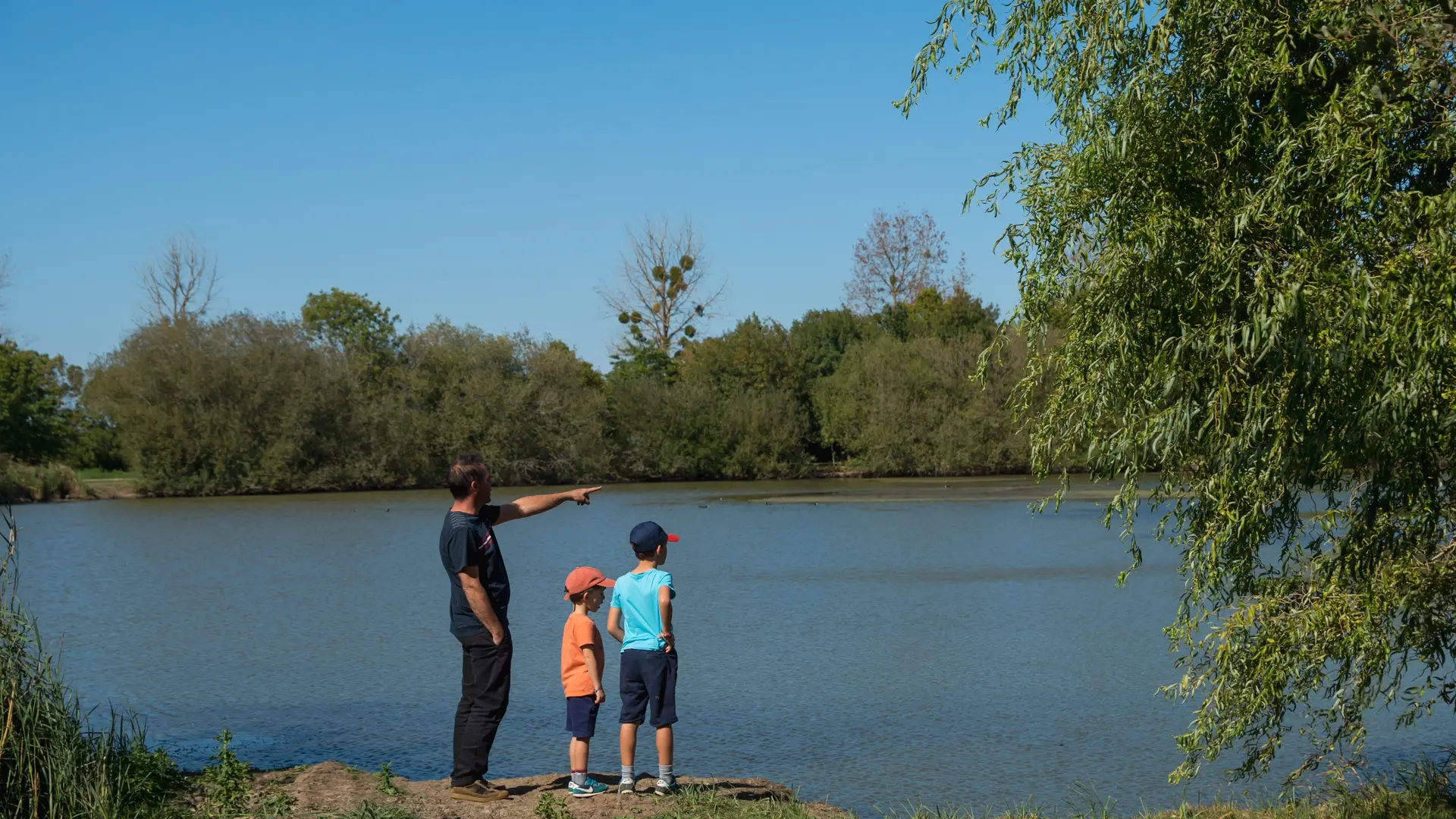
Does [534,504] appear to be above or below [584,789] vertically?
above

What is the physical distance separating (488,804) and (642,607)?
1230 millimetres

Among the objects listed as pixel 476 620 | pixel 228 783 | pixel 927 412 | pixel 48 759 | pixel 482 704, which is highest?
pixel 927 412

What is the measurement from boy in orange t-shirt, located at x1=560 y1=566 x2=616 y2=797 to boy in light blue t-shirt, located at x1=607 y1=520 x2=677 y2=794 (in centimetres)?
14

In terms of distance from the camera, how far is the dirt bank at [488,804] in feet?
20.3

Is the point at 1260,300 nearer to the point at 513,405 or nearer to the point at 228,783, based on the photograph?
the point at 228,783

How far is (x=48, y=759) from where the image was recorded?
5.94 meters

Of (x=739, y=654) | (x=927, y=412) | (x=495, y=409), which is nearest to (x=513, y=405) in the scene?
(x=495, y=409)

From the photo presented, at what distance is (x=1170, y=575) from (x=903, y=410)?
3738 cm

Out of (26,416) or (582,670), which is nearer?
(582,670)

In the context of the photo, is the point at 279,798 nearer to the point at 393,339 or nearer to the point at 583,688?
the point at 583,688

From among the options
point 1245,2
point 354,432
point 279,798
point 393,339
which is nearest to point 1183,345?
point 1245,2

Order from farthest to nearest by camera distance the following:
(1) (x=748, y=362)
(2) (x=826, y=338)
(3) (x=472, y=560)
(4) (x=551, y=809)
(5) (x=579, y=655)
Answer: (2) (x=826, y=338) → (1) (x=748, y=362) → (5) (x=579, y=655) → (3) (x=472, y=560) → (4) (x=551, y=809)

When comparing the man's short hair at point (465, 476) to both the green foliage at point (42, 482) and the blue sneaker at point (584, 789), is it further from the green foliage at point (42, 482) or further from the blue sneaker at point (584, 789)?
the green foliage at point (42, 482)

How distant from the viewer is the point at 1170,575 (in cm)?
2038
